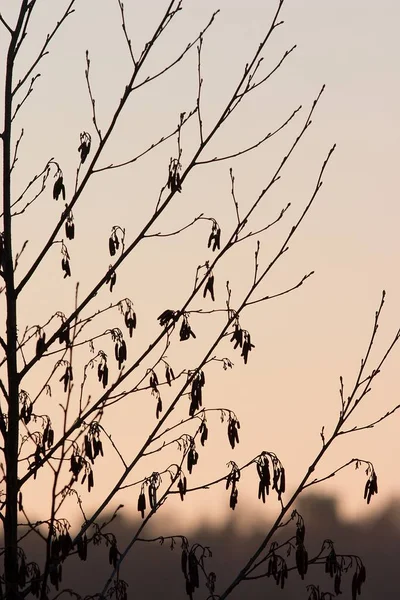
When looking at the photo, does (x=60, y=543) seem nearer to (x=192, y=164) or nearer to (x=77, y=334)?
(x=77, y=334)

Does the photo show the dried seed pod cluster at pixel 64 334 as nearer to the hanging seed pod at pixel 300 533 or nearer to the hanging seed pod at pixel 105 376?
the hanging seed pod at pixel 105 376

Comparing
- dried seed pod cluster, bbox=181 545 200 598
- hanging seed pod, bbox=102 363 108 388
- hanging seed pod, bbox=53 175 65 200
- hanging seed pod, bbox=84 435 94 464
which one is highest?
hanging seed pod, bbox=53 175 65 200

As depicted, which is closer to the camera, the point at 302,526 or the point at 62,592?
the point at 62,592

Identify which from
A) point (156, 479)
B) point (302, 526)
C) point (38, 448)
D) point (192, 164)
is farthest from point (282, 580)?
point (192, 164)

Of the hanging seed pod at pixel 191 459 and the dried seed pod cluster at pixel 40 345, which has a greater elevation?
the dried seed pod cluster at pixel 40 345

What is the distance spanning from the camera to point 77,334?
6090 millimetres

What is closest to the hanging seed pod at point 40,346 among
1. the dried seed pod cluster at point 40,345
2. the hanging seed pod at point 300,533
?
the dried seed pod cluster at point 40,345

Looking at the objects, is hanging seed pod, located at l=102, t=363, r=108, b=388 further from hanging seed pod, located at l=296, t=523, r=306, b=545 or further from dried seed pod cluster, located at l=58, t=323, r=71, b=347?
hanging seed pod, located at l=296, t=523, r=306, b=545

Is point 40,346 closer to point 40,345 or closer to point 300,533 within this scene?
point 40,345

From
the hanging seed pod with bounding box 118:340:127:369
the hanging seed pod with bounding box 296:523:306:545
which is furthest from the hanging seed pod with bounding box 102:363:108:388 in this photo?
the hanging seed pod with bounding box 296:523:306:545

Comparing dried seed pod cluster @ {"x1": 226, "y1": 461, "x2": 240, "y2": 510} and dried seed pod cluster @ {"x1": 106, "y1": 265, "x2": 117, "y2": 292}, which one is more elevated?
dried seed pod cluster @ {"x1": 106, "y1": 265, "x2": 117, "y2": 292}

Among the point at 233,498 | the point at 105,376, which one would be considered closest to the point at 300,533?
the point at 233,498

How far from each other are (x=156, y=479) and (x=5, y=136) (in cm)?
220

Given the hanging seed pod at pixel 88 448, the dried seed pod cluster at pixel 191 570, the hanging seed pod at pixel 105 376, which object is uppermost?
the hanging seed pod at pixel 105 376
